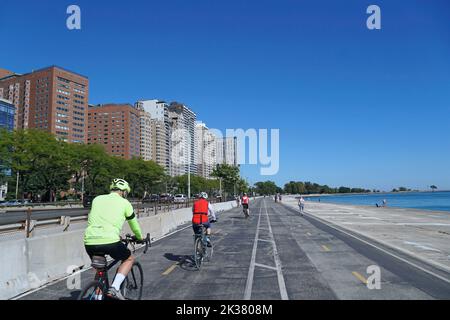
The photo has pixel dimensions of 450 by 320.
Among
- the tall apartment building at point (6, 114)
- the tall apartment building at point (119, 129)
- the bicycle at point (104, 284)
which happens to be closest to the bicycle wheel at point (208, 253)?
the bicycle at point (104, 284)

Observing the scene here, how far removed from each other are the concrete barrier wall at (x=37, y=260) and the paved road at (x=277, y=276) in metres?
0.36

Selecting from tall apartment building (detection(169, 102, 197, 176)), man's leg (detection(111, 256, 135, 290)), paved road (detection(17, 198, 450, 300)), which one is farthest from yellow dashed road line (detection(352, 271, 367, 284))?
tall apartment building (detection(169, 102, 197, 176))

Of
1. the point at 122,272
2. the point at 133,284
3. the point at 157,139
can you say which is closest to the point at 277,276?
the point at 133,284

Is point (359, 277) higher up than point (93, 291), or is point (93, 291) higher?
point (93, 291)

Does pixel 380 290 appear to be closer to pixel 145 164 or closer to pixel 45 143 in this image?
pixel 45 143

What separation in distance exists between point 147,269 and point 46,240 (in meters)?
2.68

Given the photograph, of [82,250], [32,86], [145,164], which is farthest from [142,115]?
[82,250]

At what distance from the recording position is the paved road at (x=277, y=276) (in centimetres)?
735

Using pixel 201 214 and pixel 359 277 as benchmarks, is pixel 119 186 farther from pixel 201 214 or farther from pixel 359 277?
pixel 359 277

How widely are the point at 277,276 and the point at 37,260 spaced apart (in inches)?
216

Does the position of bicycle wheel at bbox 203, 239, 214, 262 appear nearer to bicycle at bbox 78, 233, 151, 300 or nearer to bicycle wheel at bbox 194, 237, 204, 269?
bicycle wheel at bbox 194, 237, 204, 269

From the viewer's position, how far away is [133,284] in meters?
6.29

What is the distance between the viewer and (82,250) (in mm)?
10523

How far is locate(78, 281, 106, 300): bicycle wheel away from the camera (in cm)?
488
